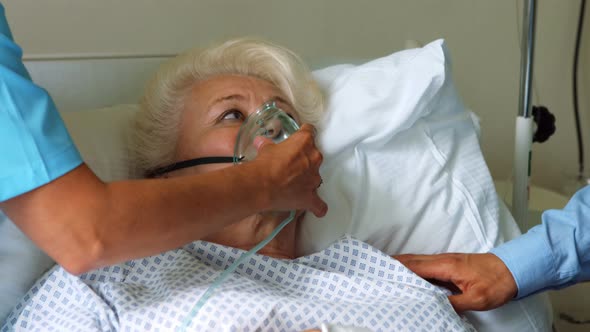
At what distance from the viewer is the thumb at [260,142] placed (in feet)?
3.73

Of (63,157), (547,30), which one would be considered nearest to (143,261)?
(63,157)

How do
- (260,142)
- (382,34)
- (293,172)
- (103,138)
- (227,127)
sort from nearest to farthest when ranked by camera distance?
(293,172) < (260,142) < (227,127) < (103,138) < (382,34)

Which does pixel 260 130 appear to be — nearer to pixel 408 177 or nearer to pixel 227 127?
pixel 227 127

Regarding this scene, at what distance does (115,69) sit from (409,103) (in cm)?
74

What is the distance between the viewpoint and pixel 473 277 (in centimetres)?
118

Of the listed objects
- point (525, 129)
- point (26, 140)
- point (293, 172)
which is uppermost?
point (26, 140)

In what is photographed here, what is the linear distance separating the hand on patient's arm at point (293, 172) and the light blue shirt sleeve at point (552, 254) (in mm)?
411

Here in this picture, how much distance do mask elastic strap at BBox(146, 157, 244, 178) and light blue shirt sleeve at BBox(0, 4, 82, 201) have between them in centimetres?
49

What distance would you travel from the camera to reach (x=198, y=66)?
4.49 ft

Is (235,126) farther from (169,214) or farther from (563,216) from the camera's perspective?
(563,216)

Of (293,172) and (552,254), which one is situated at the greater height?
(293,172)

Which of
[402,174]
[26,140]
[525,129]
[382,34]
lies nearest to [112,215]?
[26,140]

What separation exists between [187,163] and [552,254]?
75 centimetres

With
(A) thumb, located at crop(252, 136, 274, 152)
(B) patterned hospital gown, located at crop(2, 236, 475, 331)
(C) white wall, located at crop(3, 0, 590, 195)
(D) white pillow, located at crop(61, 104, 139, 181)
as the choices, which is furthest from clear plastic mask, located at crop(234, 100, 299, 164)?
(C) white wall, located at crop(3, 0, 590, 195)
